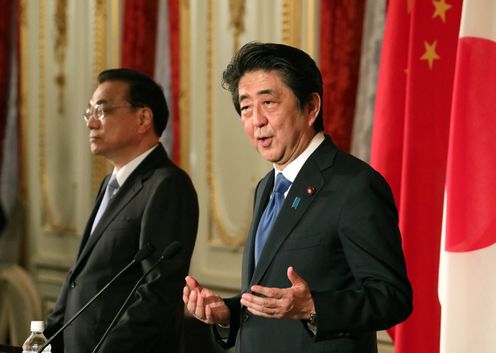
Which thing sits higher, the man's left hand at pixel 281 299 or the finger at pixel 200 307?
the man's left hand at pixel 281 299

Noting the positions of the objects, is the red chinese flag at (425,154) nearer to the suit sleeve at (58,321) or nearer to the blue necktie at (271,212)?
the blue necktie at (271,212)

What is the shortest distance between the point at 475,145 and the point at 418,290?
0.58m

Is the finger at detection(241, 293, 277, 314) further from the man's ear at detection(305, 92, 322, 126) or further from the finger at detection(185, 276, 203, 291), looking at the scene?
the man's ear at detection(305, 92, 322, 126)

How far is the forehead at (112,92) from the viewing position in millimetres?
3564

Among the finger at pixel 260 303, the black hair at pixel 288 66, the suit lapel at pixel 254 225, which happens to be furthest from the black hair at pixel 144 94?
the finger at pixel 260 303

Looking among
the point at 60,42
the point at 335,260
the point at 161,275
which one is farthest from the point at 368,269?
the point at 60,42

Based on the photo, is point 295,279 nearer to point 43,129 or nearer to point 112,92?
point 112,92

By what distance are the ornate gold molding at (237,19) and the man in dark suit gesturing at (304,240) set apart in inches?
98.2

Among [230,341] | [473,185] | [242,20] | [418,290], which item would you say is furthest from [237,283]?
[230,341]

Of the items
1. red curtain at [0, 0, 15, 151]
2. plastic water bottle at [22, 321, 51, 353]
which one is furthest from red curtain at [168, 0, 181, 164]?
plastic water bottle at [22, 321, 51, 353]

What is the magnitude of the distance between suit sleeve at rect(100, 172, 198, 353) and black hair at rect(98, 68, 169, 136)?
1.07ft

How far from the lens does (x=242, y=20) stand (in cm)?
505

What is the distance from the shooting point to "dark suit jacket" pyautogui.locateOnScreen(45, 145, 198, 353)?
3092 mm

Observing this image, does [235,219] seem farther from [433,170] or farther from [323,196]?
[323,196]
